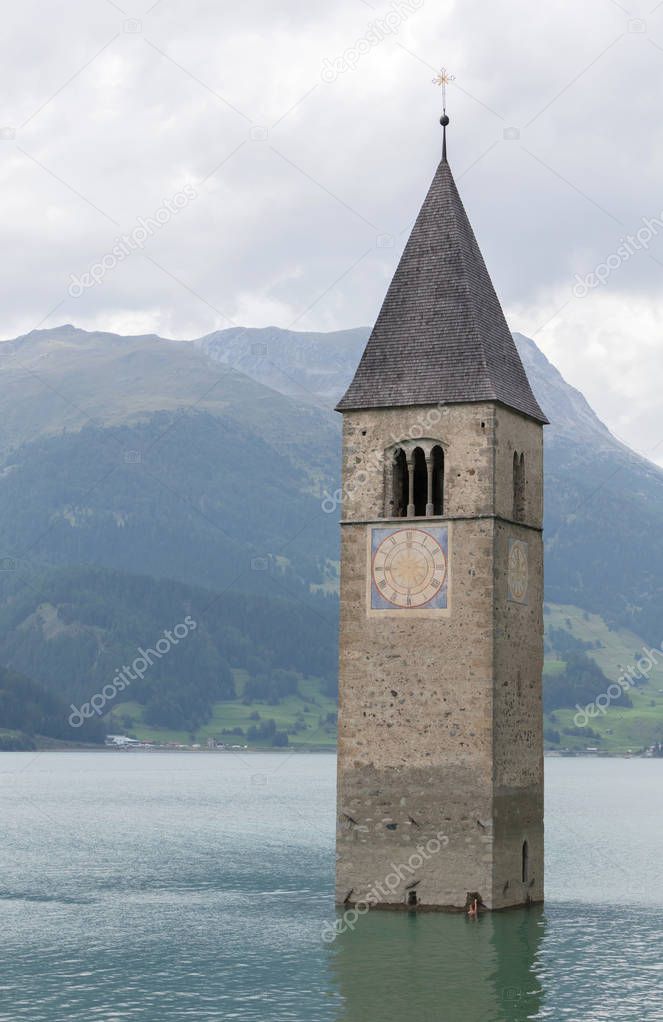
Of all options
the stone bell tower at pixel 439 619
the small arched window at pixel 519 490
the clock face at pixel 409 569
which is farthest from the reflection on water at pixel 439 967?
the small arched window at pixel 519 490

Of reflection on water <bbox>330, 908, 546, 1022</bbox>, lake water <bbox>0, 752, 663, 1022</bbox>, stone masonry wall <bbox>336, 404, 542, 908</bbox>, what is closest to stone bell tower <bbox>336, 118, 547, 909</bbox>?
stone masonry wall <bbox>336, 404, 542, 908</bbox>

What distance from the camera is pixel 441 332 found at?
2087 inches

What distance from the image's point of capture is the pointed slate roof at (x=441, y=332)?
170ft

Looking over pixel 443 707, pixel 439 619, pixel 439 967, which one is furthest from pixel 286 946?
pixel 439 619

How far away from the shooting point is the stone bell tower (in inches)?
1941

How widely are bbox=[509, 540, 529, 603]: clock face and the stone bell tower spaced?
0.32ft

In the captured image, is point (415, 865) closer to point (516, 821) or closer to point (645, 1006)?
point (516, 821)

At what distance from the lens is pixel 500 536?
167ft

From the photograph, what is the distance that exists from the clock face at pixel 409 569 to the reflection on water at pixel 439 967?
379 inches

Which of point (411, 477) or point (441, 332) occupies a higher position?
point (441, 332)

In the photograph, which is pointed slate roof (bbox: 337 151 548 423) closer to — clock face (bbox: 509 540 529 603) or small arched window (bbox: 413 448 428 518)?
small arched window (bbox: 413 448 428 518)

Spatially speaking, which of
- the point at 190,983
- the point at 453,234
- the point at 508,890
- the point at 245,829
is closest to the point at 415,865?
the point at 508,890

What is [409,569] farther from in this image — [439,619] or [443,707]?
[443,707]

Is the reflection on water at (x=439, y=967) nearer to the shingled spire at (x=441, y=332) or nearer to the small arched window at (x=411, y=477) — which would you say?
the small arched window at (x=411, y=477)
